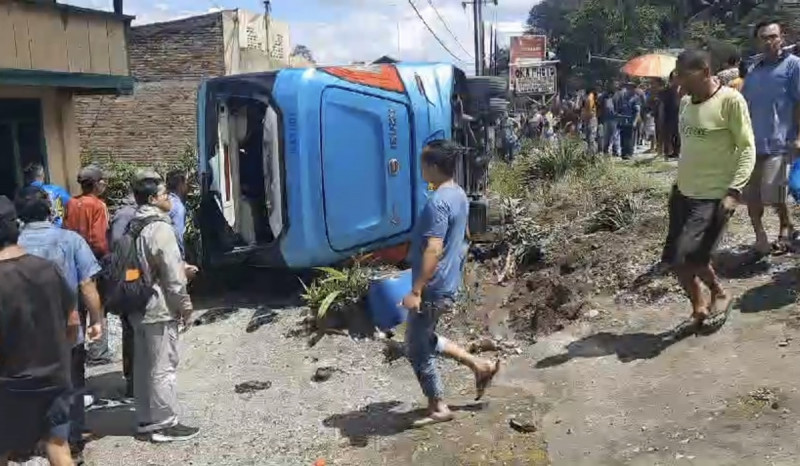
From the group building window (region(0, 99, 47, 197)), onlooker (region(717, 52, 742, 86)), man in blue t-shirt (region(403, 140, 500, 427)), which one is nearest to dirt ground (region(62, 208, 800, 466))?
man in blue t-shirt (region(403, 140, 500, 427))

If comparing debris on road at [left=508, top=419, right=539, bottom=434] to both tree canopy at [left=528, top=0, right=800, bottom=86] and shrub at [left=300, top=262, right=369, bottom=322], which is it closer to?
shrub at [left=300, top=262, right=369, bottom=322]

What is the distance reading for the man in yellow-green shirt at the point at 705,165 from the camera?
5.06 meters

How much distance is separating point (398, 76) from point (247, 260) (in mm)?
2387

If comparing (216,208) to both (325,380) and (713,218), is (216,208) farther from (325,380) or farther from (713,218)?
(713,218)

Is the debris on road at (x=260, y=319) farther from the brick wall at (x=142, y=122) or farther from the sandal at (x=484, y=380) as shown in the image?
the brick wall at (x=142, y=122)

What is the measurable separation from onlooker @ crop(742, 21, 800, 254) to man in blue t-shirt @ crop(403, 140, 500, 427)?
96.9 inches

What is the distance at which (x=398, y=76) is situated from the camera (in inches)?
331

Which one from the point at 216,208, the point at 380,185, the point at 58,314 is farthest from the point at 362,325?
the point at 58,314

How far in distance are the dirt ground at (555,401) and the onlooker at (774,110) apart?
26.6 inches

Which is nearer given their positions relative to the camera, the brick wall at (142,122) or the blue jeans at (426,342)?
the blue jeans at (426,342)

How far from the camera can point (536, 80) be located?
25.8 meters

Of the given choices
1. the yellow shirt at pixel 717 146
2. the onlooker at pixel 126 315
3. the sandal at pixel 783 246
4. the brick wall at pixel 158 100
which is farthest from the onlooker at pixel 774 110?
the brick wall at pixel 158 100

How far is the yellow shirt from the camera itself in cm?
505

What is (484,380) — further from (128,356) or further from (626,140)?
(626,140)
